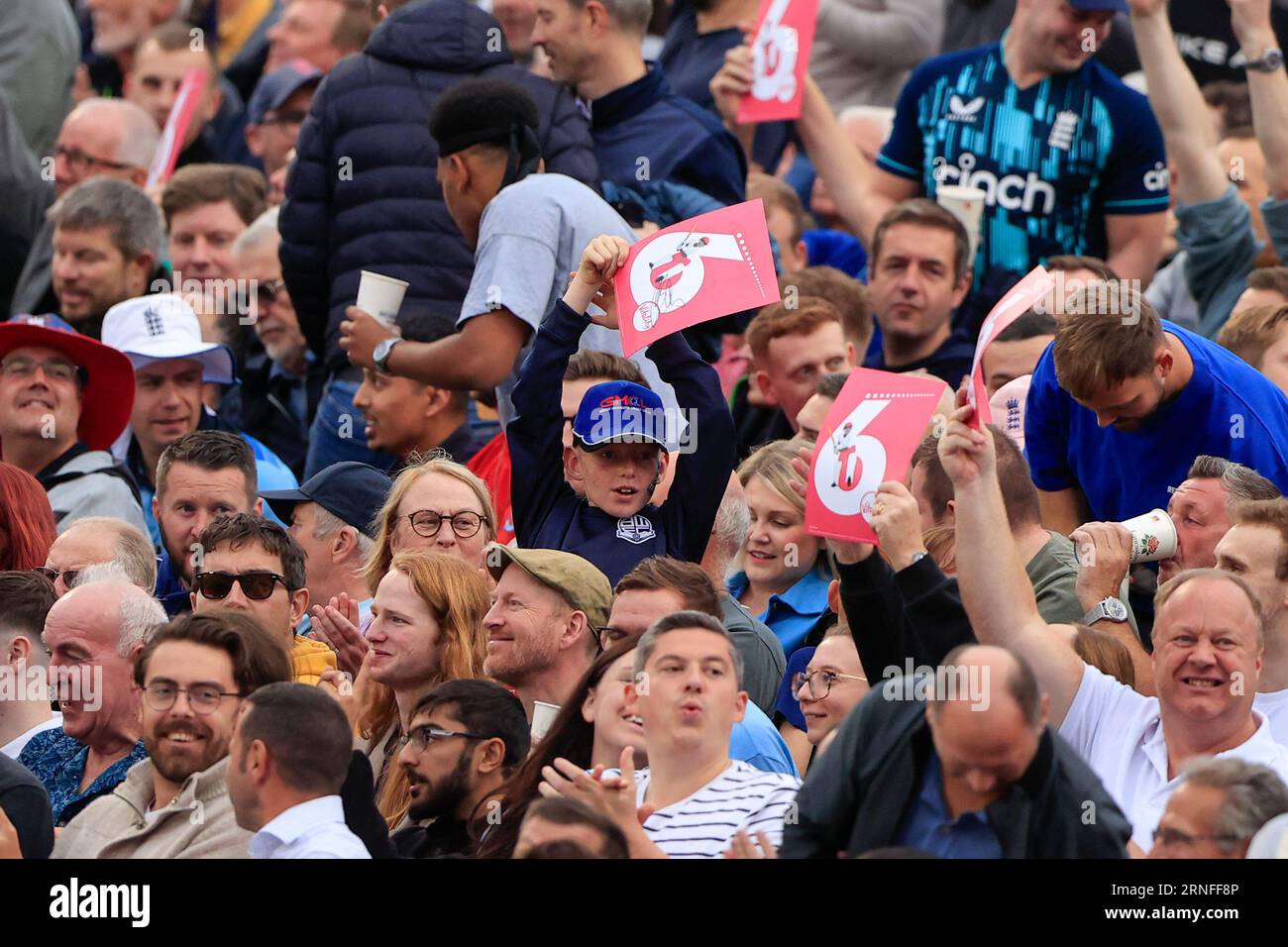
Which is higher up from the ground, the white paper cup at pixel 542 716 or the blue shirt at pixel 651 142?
the blue shirt at pixel 651 142

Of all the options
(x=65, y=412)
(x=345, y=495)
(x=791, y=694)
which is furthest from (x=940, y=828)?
(x=65, y=412)

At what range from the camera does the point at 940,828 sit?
4.93 meters

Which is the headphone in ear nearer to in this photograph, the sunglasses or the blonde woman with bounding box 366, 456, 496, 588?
the blonde woman with bounding box 366, 456, 496, 588

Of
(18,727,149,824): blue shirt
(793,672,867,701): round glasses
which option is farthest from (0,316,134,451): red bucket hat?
(793,672,867,701): round glasses

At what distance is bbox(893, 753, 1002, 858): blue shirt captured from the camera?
16.0ft

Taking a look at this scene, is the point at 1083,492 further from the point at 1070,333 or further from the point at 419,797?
the point at 419,797

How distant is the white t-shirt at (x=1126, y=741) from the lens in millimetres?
Answer: 5676

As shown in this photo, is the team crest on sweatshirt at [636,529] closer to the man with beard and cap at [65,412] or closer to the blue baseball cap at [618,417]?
the blue baseball cap at [618,417]

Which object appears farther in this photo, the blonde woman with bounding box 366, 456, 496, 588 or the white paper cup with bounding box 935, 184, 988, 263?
the white paper cup with bounding box 935, 184, 988, 263

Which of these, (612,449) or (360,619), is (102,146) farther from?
(612,449)

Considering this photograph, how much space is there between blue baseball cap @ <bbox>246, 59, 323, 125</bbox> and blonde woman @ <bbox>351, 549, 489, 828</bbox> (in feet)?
16.8

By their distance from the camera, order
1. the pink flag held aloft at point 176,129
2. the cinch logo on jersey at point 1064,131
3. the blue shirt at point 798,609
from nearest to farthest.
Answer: the blue shirt at point 798,609
the cinch logo on jersey at point 1064,131
the pink flag held aloft at point 176,129

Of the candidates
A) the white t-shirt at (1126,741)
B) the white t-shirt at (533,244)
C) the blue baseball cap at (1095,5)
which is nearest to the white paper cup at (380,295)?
the white t-shirt at (533,244)
